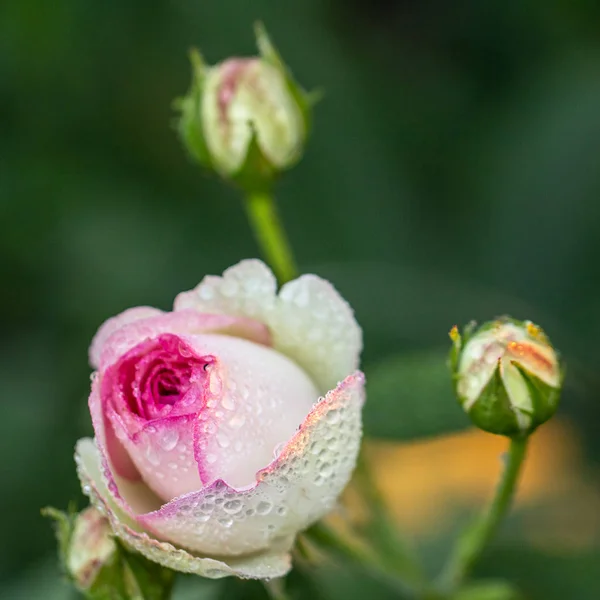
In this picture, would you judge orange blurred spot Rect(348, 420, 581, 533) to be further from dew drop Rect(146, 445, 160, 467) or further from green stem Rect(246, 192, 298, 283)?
dew drop Rect(146, 445, 160, 467)

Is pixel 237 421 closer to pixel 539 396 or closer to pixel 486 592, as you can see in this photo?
pixel 539 396

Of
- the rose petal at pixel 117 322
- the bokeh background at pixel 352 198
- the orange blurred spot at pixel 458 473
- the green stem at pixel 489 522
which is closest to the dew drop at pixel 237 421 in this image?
the rose petal at pixel 117 322

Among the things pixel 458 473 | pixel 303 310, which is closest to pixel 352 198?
pixel 458 473

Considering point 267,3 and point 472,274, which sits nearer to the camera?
point 472,274

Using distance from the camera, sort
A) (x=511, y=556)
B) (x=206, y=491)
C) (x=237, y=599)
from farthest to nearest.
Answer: (x=511, y=556)
(x=237, y=599)
(x=206, y=491)

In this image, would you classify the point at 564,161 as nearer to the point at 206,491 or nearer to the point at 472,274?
the point at 472,274

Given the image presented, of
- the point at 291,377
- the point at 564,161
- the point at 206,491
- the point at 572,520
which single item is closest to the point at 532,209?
the point at 564,161

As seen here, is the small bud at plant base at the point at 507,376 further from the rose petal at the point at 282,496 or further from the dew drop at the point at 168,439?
the dew drop at the point at 168,439

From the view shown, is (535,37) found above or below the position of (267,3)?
below

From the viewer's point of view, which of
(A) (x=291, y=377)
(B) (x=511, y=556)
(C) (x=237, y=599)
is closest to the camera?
(A) (x=291, y=377)
